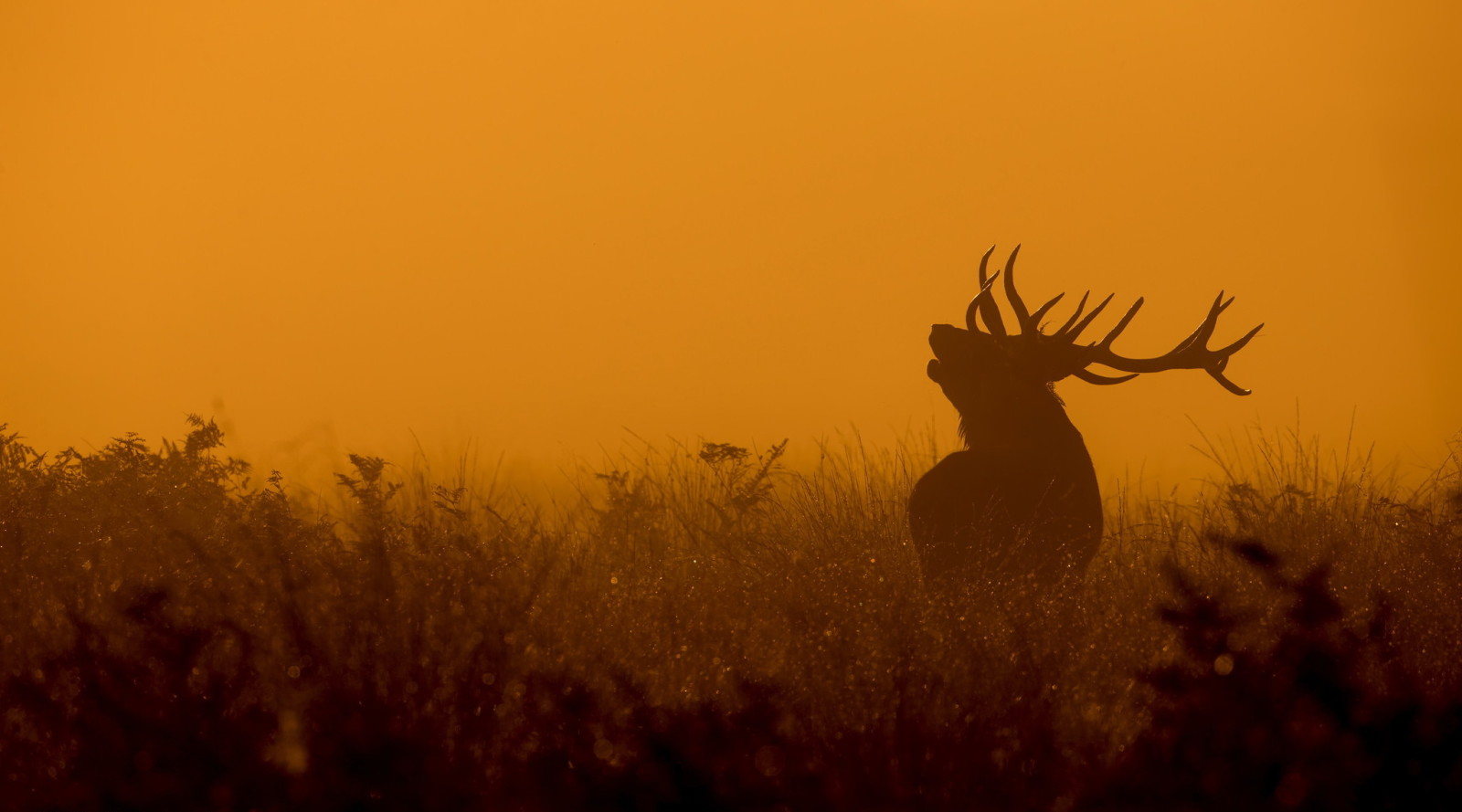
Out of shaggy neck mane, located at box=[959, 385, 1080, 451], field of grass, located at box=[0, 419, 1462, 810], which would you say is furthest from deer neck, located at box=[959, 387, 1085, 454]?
field of grass, located at box=[0, 419, 1462, 810]

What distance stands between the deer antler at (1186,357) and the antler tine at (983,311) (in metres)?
0.35

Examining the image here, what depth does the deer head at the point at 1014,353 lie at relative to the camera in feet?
18.8

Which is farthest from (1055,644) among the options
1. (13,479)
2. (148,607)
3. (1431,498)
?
(13,479)

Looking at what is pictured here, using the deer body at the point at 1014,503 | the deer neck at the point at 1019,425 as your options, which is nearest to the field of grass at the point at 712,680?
the deer body at the point at 1014,503

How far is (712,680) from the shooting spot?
4.23 meters

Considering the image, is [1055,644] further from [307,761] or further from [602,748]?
[307,761]

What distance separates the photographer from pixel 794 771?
11.2 ft

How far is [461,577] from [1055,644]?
2.05 m

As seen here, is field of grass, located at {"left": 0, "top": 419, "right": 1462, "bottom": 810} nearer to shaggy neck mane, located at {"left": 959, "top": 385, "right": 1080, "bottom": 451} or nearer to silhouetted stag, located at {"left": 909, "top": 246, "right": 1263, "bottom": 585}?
silhouetted stag, located at {"left": 909, "top": 246, "right": 1263, "bottom": 585}

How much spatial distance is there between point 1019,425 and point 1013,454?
0.49ft

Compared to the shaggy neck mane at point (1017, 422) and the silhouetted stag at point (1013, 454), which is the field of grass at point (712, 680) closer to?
the silhouetted stag at point (1013, 454)

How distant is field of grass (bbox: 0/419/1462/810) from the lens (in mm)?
3494

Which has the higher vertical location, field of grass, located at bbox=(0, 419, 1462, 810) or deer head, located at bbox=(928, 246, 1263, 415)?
deer head, located at bbox=(928, 246, 1263, 415)

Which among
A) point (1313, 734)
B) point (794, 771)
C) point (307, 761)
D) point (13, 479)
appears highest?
point (13, 479)
